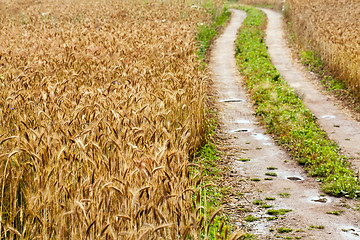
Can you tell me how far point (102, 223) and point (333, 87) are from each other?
33.8 feet

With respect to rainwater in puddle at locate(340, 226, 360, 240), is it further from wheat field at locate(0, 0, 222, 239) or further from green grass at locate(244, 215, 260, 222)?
wheat field at locate(0, 0, 222, 239)

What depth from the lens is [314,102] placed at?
438 inches

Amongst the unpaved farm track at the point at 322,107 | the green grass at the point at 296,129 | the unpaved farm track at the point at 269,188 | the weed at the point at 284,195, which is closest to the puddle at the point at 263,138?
the unpaved farm track at the point at 269,188

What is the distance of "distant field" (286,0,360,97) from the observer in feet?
38.2

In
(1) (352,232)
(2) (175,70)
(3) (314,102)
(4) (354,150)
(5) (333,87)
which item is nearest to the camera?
(1) (352,232)

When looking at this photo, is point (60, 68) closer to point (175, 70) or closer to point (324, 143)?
point (175, 70)

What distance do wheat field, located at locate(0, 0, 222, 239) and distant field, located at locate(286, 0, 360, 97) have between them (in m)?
4.18

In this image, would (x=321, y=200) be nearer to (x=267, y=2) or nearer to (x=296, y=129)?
(x=296, y=129)

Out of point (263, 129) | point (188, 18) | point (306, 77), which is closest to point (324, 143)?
point (263, 129)

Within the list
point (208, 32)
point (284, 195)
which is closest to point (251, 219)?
point (284, 195)

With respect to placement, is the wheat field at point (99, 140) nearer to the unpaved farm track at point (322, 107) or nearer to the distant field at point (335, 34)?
the unpaved farm track at point (322, 107)

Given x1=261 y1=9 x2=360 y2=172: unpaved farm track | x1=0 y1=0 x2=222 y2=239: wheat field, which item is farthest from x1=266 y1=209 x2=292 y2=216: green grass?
x1=261 y1=9 x2=360 y2=172: unpaved farm track

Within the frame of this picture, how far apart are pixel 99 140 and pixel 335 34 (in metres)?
11.0

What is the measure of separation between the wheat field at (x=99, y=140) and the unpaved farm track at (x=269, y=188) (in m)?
0.85
